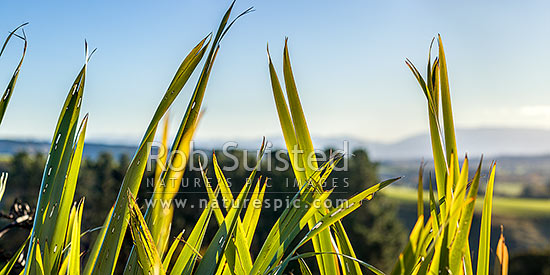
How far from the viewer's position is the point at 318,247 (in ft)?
1.77

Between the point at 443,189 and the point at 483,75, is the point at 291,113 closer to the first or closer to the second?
the point at 443,189

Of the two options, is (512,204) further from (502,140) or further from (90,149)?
(502,140)

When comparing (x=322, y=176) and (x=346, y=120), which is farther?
(x=346, y=120)

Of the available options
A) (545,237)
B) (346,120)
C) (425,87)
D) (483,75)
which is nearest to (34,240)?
(425,87)

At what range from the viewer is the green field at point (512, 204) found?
29.8 meters

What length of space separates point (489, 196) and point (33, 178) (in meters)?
18.2

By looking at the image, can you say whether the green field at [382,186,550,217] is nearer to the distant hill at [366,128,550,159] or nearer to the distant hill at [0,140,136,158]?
the distant hill at [0,140,136,158]

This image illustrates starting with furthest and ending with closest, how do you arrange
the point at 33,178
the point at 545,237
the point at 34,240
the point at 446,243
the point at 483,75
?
the point at 483,75 < the point at 545,237 < the point at 33,178 < the point at 34,240 < the point at 446,243

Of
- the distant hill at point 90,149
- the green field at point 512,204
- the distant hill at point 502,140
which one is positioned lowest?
the green field at point 512,204

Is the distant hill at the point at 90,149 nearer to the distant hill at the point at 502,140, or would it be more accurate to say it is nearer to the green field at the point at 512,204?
the green field at the point at 512,204

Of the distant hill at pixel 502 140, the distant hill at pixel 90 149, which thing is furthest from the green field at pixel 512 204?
the distant hill at pixel 502 140

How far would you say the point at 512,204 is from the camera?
32469 mm

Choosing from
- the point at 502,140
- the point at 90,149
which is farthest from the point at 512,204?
the point at 502,140

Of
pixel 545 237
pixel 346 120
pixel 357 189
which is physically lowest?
pixel 545 237
